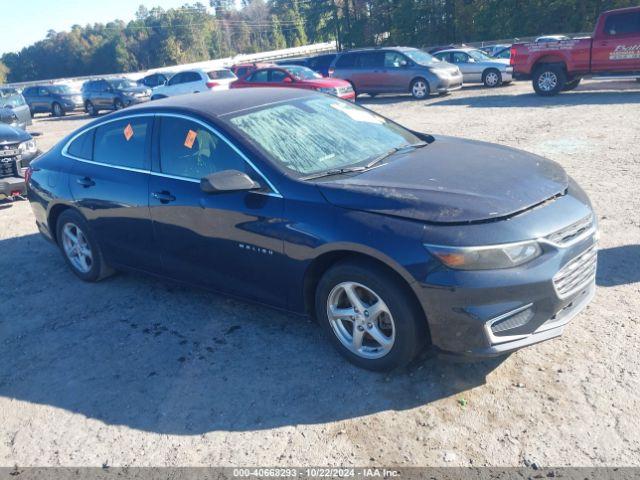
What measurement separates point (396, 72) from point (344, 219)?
17.7m

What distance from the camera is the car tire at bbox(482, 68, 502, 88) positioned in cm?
2062

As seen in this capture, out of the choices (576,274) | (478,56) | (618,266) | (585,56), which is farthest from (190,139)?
(478,56)

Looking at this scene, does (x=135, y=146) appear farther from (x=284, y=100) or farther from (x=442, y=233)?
(x=442, y=233)

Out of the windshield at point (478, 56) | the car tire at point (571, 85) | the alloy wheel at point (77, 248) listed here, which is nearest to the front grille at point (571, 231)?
the alloy wheel at point (77, 248)

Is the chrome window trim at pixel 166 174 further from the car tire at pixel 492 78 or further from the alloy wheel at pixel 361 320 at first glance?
the car tire at pixel 492 78

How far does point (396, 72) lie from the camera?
2008cm

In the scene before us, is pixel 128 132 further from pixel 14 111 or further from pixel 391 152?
pixel 14 111

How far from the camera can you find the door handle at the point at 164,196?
176 inches

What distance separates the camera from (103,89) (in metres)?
25.6

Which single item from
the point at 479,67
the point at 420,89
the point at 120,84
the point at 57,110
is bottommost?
the point at 420,89

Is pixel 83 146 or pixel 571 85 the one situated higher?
pixel 83 146

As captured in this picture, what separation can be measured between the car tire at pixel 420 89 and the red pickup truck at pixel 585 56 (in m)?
3.18

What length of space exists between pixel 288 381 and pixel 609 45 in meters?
15.5

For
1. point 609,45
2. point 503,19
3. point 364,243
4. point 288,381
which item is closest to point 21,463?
point 288,381
